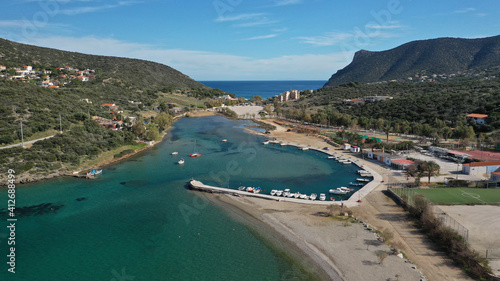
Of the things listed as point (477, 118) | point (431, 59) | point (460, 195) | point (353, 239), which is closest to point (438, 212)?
point (460, 195)

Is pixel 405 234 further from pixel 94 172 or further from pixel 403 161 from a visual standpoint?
pixel 94 172

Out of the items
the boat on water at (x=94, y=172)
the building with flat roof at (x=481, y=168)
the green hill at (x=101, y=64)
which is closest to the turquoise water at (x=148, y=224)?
the boat on water at (x=94, y=172)

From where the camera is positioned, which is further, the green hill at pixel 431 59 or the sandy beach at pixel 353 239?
the green hill at pixel 431 59

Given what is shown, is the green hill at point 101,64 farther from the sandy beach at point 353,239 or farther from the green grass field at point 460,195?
the green grass field at point 460,195

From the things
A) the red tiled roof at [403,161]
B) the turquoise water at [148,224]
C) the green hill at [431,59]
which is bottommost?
the turquoise water at [148,224]


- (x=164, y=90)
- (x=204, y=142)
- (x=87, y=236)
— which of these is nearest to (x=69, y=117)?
(x=204, y=142)
